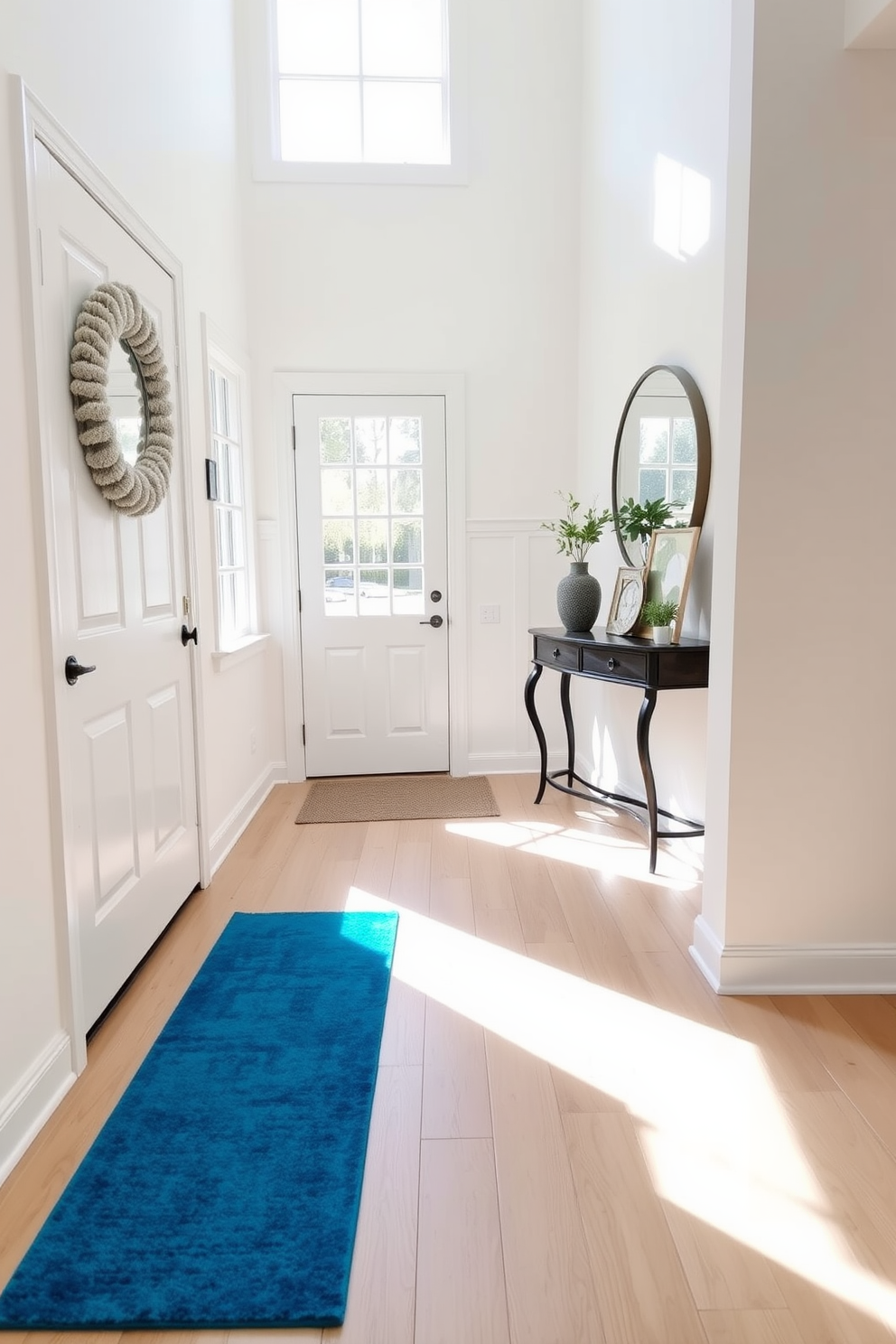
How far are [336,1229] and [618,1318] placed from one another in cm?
49

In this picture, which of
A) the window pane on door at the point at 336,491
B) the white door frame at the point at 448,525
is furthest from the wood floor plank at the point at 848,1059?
Result: the window pane on door at the point at 336,491

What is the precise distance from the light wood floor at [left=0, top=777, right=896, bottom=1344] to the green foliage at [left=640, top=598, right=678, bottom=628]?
1041 millimetres

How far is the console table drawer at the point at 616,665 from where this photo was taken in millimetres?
3113

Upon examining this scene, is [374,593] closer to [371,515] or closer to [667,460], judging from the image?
[371,515]

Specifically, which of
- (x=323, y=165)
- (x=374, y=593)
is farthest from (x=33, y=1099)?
(x=323, y=165)

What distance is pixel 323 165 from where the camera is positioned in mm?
4258

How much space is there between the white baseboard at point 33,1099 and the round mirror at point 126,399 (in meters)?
1.49

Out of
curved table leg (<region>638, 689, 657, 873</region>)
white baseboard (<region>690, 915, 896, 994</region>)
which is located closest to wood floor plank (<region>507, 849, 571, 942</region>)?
curved table leg (<region>638, 689, 657, 873</region>)

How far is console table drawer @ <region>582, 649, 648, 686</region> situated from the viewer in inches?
123

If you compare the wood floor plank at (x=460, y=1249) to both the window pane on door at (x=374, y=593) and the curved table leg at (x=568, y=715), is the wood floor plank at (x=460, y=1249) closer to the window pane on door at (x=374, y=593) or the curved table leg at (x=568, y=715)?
the curved table leg at (x=568, y=715)

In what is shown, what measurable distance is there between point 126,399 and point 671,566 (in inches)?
78.9

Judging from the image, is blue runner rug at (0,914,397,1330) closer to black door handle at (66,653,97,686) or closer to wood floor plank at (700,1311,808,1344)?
wood floor plank at (700,1311,808,1344)

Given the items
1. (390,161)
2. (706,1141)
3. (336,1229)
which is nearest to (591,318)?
(390,161)

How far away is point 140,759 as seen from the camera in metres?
2.55
